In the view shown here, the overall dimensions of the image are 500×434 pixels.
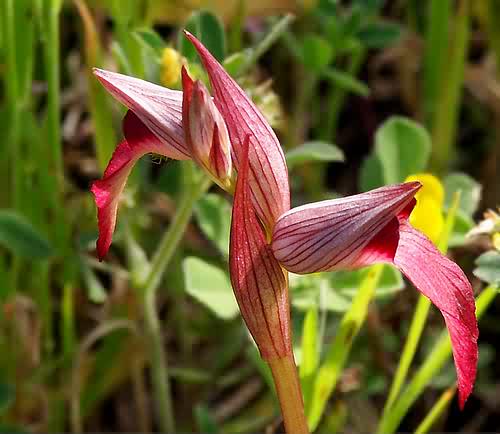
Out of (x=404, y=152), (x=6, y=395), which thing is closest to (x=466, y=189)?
(x=404, y=152)

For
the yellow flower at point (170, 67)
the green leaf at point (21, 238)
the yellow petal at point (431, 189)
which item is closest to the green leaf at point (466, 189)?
the yellow petal at point (431, 189)

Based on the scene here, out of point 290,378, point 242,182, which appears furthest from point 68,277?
point 242,182

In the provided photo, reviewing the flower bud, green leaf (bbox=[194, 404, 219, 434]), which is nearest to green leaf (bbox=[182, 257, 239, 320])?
green leaf (bbox=[194, 404, 219, 434])

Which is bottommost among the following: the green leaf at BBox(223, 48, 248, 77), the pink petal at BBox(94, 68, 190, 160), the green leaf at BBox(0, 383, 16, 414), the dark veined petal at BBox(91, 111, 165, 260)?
the green leaf at BBox(0, 383, 16, 414)

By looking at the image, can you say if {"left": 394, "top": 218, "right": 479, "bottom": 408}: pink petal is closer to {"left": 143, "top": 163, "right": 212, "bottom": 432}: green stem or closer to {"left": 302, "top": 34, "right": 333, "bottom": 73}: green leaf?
{"left": 143, "top": 163, "right": 212, "bottom": 432}: green stem

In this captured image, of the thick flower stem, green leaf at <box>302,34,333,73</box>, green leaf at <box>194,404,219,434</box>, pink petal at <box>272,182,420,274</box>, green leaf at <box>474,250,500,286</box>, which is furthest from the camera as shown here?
green leaf at <box>302,34,333,73</box>

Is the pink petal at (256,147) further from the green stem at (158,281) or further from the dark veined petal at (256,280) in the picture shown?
the green stem at (158,281)

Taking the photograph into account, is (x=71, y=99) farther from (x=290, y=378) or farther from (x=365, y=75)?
(x=290, y=378)
